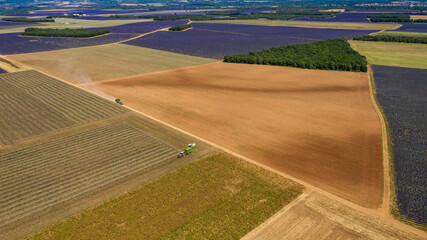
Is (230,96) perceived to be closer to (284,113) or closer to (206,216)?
(284,113)

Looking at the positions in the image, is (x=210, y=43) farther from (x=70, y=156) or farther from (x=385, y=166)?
(x=385, y=166)

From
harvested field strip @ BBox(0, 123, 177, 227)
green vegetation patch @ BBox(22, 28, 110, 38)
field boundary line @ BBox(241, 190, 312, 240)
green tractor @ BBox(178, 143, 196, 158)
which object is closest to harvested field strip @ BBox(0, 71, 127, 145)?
harvested field strip @ BBox(0, 123, 177, 227)

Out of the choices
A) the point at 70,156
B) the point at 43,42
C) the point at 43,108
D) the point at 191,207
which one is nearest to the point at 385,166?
the point at 191,207

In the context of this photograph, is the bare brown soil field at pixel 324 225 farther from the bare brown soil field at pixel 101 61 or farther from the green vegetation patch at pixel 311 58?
the bare brown soil field at pixel 101 61

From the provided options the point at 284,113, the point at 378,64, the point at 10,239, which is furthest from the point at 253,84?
the point at 10,239

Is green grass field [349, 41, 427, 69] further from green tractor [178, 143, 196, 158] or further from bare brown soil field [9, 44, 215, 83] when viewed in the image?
green tractor [178, 143, 196, 158]
